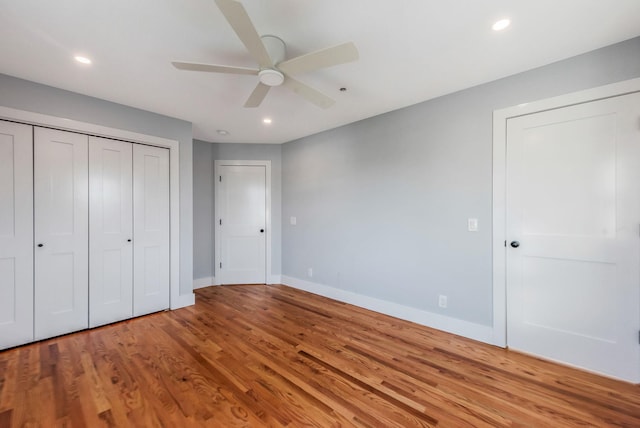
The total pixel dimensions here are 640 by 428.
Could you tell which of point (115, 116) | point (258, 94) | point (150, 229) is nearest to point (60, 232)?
point (150, 229)

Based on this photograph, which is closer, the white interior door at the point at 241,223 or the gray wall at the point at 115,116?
the gray wall at the point at 115,116

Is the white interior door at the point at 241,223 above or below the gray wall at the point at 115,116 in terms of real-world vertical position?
below

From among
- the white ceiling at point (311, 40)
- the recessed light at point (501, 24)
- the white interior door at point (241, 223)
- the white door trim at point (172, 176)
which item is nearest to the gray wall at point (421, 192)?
the white ceiling at point (311, 40)

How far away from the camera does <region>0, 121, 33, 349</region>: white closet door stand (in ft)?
7.92

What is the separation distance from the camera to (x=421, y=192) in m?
3.02

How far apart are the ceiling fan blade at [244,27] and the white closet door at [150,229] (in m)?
2.31

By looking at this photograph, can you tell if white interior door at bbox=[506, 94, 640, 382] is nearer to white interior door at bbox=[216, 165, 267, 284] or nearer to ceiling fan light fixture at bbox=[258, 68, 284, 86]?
ceiling fan light fixture at bbox=[258, 68, 284, 86]

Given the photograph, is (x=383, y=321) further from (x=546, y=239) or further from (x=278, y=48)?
(x=278, y=48)

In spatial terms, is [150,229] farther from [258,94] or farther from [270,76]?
[270,76]

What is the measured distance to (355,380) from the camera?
1.99 m

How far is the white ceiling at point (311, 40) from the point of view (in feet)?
5.35

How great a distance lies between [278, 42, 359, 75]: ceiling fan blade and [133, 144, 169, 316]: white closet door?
2.37m

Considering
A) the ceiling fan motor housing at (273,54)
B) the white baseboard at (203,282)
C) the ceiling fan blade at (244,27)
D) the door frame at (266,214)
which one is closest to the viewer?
the ceiling fan blade at (244,27)

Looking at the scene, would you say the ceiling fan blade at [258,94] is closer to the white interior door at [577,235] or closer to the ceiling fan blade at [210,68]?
the ceiling fan blade at [210,68]
